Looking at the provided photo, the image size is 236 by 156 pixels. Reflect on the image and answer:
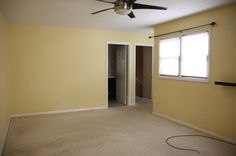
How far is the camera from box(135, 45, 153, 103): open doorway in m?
7.21

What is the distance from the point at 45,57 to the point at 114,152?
338 centimetres

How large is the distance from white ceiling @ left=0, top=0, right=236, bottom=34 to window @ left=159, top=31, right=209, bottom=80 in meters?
0.51

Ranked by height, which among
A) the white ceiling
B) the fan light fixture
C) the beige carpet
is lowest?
the beige carpet

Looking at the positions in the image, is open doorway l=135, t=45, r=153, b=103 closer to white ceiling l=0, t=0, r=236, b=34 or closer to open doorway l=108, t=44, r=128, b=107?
open doorway l=108, t=44, r=128, b=107

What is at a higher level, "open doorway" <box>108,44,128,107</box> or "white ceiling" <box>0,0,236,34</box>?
"white ceiling" <box>0,0,236,34</box>

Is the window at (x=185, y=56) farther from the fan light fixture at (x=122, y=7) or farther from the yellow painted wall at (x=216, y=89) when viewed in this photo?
the fan light fixture at (x=122, y=7)

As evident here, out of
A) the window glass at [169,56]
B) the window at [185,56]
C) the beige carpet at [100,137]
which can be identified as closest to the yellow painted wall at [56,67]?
the beige carpet at [100,137]

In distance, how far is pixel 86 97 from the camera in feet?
19.2

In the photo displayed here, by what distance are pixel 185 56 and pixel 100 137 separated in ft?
8.24

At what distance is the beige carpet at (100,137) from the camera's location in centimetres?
306

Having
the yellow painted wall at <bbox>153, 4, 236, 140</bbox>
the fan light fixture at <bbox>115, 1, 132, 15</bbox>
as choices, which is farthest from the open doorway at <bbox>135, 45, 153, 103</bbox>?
the fan light fixture at <bbox>115, 1, 132, 15</bbox>

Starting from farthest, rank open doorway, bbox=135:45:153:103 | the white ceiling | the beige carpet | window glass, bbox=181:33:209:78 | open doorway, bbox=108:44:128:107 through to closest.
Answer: open doorway, bbox=135:45:153:103 < open doorway, bbox=108:44:128:107 < window glass, bbox=181:33:209:78 < the white ceiling < the beige carpet

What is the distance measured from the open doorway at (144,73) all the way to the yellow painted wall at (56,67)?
4.68 feet

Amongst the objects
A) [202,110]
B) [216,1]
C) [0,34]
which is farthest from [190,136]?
[0,34]
